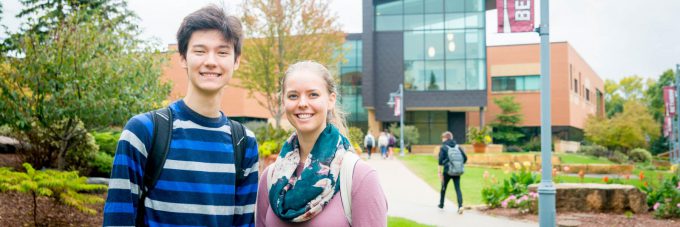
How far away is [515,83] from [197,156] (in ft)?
178

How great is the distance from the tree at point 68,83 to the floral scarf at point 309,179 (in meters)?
7.85

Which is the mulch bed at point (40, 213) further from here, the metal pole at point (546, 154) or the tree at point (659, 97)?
the tree at point (659, 97)

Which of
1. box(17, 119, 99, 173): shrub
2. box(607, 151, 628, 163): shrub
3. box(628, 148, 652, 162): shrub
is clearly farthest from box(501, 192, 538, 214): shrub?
box(628, 148, 652, 162): shrub

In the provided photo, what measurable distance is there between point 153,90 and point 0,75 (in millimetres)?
3248

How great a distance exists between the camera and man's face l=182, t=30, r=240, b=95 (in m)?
2.60

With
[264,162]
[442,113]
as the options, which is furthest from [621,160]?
[264,162]

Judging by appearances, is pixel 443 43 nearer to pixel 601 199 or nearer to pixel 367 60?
pixel 367 60

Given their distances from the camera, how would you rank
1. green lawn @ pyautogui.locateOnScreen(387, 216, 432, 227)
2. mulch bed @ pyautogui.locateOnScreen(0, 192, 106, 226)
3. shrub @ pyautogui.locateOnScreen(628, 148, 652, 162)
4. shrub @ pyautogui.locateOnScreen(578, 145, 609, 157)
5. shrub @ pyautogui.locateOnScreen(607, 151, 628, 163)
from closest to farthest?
mulch bed @ pyautogui.locateOnScreen(0, 192, 106, 226)
green lawn @ pyautogui.locateOnScreen(387, 216, 432, 227)
shrub @ pyautogui.locateOnScreen(607, 151, 628, 163)
shrub @ pyautogui.locateOnScreen(628, 148, 652, 162)
shrub @ pyautogui.locateOnScreen(578, 145, 609, 157)

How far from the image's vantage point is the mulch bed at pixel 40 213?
7650mm

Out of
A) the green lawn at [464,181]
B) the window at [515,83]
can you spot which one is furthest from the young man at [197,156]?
the window at [515,83]

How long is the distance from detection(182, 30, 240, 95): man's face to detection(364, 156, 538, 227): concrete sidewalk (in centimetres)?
840

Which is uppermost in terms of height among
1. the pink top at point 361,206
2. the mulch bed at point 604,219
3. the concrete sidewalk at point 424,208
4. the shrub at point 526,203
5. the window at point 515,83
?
the window at point 515,83

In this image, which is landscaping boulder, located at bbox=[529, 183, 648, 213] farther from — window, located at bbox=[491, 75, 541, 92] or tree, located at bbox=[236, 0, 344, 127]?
window, located at bbox=[491, 75, 541, 92]

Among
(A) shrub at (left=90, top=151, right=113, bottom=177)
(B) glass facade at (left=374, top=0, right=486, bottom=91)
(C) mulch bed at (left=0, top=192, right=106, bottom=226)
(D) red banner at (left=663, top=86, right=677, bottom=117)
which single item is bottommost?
(C) mulch bed at (left=0, top=192, right=106, bottom=226)
